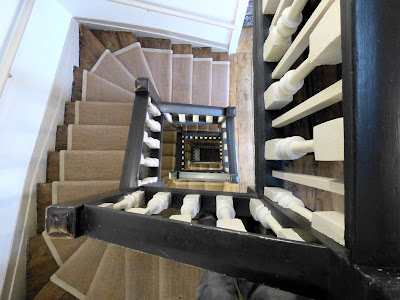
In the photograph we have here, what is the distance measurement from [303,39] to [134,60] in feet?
8.91

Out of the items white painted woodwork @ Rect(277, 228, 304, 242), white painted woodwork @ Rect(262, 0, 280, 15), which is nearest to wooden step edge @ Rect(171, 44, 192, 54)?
white painted woodwork @ Rect(262, 0, 280, 15)

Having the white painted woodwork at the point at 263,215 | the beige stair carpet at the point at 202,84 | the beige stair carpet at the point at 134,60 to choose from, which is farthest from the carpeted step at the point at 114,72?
the white painted woodwork at the point at 263,215

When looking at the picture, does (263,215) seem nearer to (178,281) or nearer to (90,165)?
(178,281)

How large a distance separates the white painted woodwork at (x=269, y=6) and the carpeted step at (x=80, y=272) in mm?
1467

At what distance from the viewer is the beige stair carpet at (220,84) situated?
326 cm

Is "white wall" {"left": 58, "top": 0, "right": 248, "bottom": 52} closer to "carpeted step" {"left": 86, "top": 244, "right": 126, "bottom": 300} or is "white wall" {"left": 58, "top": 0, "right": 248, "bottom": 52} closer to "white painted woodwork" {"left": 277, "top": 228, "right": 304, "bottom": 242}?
"carpeted step" {"left": 86, "top": 244, "right": 126, "bottom": 300}

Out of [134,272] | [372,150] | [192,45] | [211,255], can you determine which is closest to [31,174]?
[134,272]

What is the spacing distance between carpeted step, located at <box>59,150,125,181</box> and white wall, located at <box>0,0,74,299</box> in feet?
0.57

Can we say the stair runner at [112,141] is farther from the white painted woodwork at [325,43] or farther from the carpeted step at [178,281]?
the white painted woodwork at [325,43]

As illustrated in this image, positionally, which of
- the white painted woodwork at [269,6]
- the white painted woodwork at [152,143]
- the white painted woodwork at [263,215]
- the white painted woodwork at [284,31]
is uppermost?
the white painted woodwork at [269,6]

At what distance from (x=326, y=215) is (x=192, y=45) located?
3.29 metres

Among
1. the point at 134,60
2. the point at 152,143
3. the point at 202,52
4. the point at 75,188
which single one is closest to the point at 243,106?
the point at 202,52

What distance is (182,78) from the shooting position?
124 inches

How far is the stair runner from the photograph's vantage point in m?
1.04
